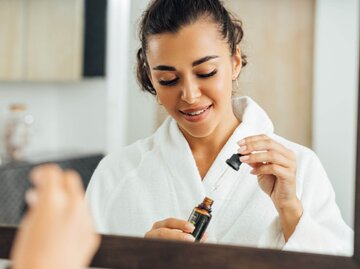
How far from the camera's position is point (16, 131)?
81cm

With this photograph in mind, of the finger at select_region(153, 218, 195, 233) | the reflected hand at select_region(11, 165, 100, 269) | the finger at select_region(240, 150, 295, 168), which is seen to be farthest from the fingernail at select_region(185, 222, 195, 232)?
the reflected hand at select_region(11, 165, 100, 269)

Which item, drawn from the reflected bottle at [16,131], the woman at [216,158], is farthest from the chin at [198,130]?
the reflected bottle at [16,131]

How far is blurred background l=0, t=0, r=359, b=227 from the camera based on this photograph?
63 centimetres

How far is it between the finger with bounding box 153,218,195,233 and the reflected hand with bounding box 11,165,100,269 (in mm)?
223

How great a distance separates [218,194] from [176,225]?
6cm

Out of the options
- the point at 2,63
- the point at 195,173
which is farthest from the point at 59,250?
the point at 2,63

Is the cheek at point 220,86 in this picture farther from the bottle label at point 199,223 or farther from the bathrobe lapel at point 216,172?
the bottle label at point 199,223

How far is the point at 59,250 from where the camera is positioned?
43 centimetres

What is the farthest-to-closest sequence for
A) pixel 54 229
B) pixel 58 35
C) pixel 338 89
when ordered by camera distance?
A: pixel 58 35 < pixel 338 89 < pixel 54 229

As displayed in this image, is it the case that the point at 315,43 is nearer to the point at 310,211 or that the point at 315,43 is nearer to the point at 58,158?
the point at 310,211

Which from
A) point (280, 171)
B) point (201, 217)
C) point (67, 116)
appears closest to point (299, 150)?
point (280, 171)

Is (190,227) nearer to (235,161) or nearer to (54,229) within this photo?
(235,161)

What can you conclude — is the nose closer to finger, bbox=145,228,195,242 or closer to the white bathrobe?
the white bathrobe

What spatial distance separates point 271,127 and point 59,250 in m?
0.32
